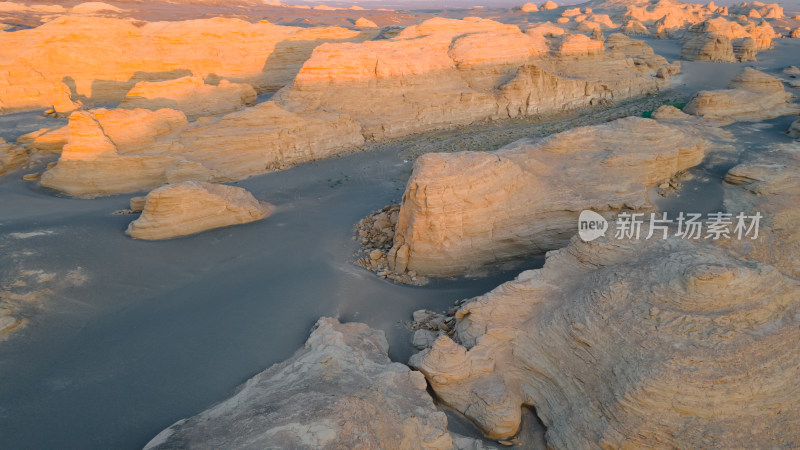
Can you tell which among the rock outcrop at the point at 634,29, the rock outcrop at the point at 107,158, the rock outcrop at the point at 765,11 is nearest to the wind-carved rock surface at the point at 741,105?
the rock outcrop at the point at 107,158

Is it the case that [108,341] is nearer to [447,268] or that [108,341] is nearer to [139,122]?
[447,268]

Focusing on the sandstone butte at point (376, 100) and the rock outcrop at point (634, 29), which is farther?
the rock outcrop at point (634, 29)

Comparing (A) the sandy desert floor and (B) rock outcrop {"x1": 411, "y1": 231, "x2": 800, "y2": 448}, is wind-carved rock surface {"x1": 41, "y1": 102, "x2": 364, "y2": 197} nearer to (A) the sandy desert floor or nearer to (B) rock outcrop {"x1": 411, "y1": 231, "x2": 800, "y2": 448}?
(A) the sandy desert floor

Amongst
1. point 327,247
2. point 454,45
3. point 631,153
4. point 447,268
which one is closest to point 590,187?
point 631,153

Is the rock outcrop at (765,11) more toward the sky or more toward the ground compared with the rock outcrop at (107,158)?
more toward the sky

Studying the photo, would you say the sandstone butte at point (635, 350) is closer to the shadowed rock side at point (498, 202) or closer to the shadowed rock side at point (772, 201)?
the shadowed rock side at point (772, 201)

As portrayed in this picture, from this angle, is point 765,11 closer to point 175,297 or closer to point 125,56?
point 125,56

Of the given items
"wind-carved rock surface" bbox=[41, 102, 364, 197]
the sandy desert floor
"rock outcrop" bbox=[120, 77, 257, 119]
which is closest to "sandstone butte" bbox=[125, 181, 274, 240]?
the sandy desert floor
